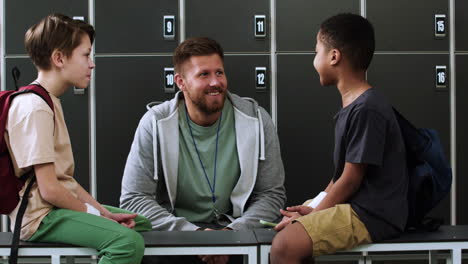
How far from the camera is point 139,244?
180 cm

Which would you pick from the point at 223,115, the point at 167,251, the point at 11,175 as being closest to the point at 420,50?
the point at 223,115

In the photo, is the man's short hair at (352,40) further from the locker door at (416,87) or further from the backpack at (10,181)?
the locker door at (416,87)

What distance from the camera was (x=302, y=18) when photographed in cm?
323

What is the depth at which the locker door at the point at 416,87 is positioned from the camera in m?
3.24

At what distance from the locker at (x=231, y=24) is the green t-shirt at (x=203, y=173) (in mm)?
775

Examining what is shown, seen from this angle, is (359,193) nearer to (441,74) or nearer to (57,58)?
(57,58)

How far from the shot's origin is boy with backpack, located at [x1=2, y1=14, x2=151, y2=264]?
1794mm

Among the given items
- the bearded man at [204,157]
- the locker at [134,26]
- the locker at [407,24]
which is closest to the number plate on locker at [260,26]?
the locker at [134,26]

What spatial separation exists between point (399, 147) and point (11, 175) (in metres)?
1.22

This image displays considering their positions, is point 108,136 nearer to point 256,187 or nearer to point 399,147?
point 256,187

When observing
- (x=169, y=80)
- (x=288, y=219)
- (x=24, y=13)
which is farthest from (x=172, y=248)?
(x=24, y=13)

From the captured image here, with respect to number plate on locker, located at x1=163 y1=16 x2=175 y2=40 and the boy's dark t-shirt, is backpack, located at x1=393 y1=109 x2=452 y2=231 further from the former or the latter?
number plate on locker, located at x1=163 y1=16 x2=175 y2=40

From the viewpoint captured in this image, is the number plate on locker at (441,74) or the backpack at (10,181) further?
the number plate on locker at (441,74)

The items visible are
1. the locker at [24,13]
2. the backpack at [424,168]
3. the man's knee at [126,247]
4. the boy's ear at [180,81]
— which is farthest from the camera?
the locker at [24,13]
